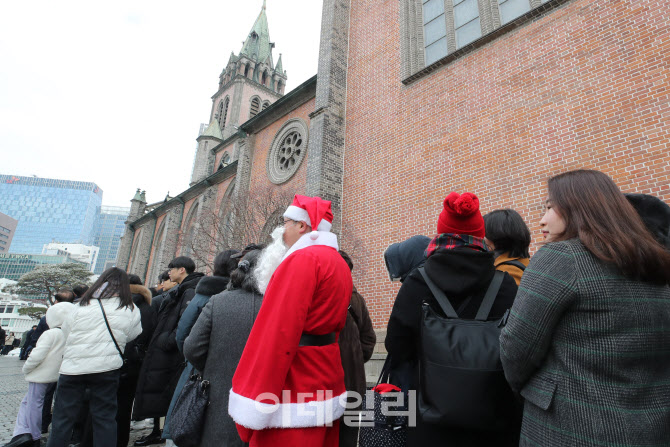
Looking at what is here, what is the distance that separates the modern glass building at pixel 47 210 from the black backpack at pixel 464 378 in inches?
6590

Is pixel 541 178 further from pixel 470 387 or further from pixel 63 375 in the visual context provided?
pixel 63 375

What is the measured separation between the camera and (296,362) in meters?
1.81

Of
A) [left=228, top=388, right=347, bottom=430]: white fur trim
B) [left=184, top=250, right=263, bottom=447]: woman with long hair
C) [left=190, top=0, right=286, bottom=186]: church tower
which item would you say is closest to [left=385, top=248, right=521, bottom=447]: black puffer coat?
[left=228, top=388, right=347, bottom=430]: white fur trim

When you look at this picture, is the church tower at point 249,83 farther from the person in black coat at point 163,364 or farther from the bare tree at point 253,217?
the person in black coat at point 163,364


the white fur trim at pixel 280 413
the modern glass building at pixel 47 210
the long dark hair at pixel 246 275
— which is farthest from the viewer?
the modern glass building at pixel 47 210

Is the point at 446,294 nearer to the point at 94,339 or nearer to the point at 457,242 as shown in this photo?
the point at 457,242

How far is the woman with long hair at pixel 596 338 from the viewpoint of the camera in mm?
1246

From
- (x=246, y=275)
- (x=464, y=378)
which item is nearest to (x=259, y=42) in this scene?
(x=246, y=275)

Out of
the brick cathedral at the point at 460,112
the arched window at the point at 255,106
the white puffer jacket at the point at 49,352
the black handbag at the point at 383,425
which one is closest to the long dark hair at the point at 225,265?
the black handbag at the point at 383,425

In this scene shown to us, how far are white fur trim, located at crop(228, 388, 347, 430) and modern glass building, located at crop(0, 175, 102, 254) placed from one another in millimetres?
166834

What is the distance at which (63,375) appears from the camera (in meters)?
3.49

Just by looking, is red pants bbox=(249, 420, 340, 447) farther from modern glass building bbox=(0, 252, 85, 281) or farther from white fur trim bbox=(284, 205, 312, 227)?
modern glass building bbox=(0, 252, 85, 281)

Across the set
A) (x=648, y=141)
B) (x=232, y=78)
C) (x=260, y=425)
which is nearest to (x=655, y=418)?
(x=260, y=425)

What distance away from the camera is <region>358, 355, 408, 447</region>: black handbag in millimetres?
1760
